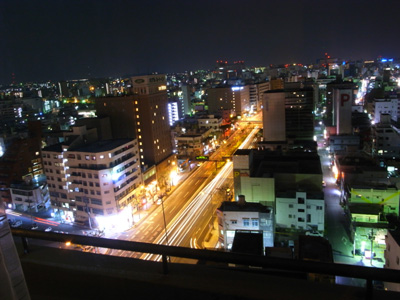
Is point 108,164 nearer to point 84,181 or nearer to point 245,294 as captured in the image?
point 84,181

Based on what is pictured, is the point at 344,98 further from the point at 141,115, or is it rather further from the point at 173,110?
the point at 173,110

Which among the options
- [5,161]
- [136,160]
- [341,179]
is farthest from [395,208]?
[5,161]

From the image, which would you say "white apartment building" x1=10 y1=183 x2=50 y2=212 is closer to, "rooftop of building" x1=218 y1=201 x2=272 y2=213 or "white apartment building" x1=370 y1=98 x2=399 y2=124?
"rooftop of building" x1=218 y1=201 x2=272 y2=213

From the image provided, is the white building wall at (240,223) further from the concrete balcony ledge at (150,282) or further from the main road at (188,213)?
the concrete balcony ledge at (150,282)

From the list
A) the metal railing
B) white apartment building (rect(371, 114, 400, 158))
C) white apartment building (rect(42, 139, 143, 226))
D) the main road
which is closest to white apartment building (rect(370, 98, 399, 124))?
white apartment building (rect(371, 114, 400, 158))

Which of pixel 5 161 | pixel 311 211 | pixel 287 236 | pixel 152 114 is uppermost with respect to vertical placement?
pixel 152 114

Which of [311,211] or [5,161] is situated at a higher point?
[5,161]
